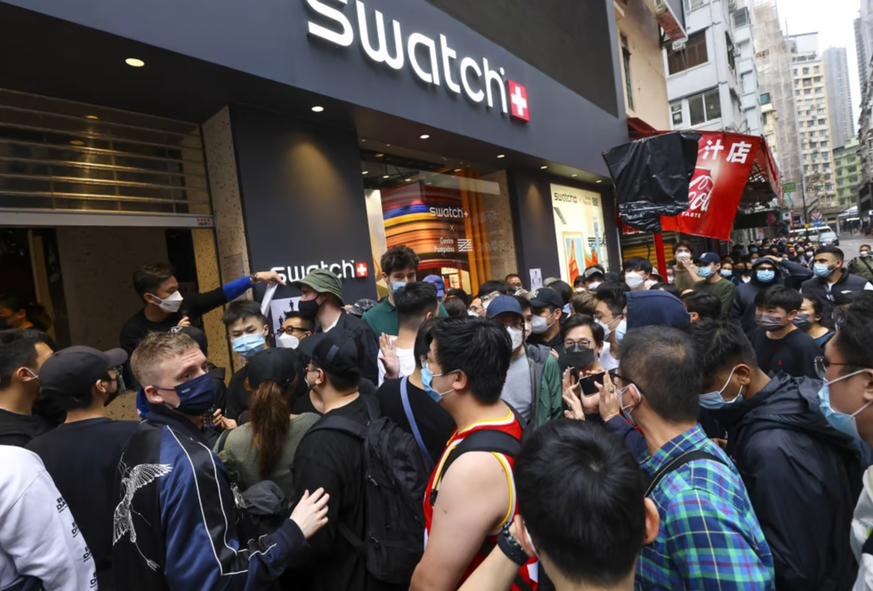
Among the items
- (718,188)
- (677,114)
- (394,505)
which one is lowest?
(394,505)

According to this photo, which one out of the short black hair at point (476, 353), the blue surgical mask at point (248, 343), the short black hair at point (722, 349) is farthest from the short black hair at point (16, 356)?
the short black hair at point (722, 349)

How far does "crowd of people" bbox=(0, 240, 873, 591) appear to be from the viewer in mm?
1347

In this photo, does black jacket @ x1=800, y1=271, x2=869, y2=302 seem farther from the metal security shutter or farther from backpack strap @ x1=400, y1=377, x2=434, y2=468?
the metal security shutter

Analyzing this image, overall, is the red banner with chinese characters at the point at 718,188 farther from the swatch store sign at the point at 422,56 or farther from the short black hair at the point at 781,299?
the short black hair at the point at 781,299

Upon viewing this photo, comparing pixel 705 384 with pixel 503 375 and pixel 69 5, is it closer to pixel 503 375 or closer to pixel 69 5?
pixel 503 375

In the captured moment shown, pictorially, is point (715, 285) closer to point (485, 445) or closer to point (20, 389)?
point (485, 445)

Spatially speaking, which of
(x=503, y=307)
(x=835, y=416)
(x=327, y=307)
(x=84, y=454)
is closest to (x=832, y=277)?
(x=503, y=307)

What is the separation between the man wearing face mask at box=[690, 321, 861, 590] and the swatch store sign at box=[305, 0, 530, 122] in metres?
5.01


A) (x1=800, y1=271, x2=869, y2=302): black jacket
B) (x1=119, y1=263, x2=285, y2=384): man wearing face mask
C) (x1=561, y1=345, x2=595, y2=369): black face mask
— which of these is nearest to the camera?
(x1=561, y1=345, x2=595, y2=369): black face mask

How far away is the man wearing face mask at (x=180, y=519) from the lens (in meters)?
1.79

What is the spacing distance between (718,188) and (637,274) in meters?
3.99

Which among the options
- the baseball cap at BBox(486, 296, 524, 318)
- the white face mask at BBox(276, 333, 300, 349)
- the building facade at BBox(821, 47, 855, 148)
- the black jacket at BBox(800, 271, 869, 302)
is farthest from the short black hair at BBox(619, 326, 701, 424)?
the building facade at BBox(821, 47, 855, 148)

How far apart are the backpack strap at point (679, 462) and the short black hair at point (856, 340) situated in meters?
0.70

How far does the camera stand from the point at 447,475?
164 cm
